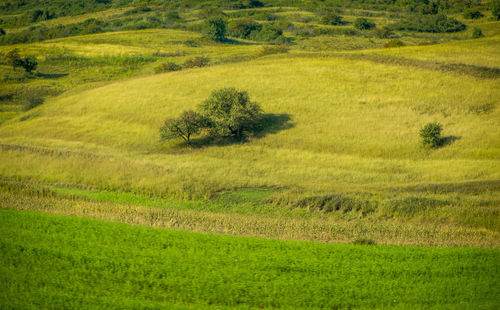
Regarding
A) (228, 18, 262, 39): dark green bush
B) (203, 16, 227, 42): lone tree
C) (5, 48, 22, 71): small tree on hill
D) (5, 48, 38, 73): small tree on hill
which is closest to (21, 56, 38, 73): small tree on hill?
(5, 48, 38, 73): small tree on hill

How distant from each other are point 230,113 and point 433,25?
118963mm

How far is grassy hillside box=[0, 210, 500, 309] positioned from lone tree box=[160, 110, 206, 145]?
2597cm

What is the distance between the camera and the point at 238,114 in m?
43.1

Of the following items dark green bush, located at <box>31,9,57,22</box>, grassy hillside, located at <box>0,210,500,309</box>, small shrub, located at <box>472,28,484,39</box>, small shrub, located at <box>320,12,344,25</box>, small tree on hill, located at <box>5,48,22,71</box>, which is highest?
dark green bush, located at <box>31,9,57,22</box>

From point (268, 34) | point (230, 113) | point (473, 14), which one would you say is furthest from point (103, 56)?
point (473, 14)

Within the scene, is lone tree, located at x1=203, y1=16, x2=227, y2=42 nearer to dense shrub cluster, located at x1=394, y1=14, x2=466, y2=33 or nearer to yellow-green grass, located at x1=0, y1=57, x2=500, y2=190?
dense shrub cluster, located at x1=394, y1=14, x2=466, y2=33

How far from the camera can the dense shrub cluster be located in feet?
448

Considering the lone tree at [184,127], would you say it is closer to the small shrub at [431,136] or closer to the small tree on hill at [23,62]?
the small shrub at [431,136]

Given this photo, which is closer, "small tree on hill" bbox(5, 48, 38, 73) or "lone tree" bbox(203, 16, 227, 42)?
"small tree on hill" bbox(5, 48, 38, 73)

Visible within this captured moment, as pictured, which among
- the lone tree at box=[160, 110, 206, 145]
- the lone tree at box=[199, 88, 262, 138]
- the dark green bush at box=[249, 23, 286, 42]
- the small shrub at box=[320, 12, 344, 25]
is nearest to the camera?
the lone tree at box=[160, 110, 206, 145]

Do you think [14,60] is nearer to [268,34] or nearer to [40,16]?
[268,34]

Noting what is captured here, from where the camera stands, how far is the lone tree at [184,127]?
140ft

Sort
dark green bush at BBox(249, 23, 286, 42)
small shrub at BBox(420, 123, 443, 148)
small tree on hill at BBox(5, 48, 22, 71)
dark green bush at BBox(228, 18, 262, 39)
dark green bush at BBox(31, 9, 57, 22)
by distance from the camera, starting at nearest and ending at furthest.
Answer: small shrub at BBox(420, 123, 443, 148)
small tree on hill at BBox(5, 48, 22, 71)
dark green bush at BBox(249, 23, 286, 42)
dark green bush at BBox(228, 18, 262, 39)
dark green bush at BBox(31, 9, 57, 22)

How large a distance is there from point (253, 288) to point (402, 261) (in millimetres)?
5235
